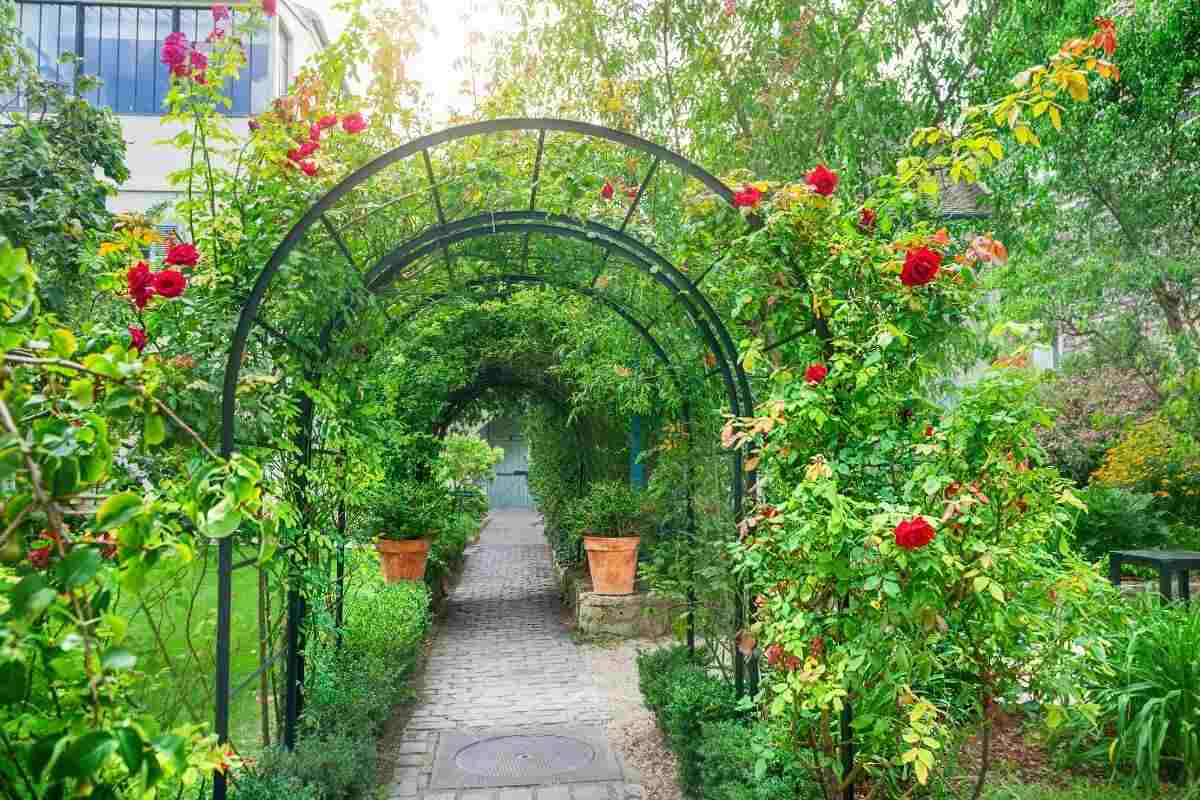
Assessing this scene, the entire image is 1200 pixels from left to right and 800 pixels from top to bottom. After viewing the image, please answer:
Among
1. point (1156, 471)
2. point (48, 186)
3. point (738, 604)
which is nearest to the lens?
point (738, 604)

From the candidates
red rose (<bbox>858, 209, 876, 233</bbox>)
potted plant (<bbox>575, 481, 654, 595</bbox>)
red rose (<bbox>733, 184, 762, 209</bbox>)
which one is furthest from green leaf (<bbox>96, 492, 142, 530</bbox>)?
potted plant (<bbox>575, 481, 654, 595</bbox>)

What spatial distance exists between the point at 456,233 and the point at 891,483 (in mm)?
2216

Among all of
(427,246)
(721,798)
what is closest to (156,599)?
(427,246)

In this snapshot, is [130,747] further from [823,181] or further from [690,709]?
[690,709]

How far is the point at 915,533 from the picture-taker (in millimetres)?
2465

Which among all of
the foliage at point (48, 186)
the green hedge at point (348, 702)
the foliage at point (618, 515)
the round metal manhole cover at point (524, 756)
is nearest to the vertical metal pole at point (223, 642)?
the green hedge at point (348, 702)

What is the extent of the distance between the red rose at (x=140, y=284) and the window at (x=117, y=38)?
11.8m

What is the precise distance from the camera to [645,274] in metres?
4.54

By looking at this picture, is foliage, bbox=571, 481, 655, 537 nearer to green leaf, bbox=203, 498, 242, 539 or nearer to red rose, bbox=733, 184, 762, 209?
red rose, bbox=733, 184, 762, 209

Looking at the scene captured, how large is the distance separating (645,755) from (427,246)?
296 cm

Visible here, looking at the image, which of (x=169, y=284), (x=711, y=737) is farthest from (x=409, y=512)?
(x=169, y=284)

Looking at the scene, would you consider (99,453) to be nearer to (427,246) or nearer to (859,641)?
(859,641)

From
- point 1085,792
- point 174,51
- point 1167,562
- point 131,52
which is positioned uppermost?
point 131,52

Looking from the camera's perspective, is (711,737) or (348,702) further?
(348,702)
